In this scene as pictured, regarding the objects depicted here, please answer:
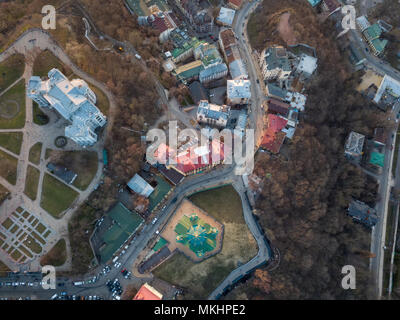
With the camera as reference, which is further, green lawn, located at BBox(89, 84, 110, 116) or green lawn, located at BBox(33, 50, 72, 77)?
green lawn, located at BBox(33, 50, 72, 77)

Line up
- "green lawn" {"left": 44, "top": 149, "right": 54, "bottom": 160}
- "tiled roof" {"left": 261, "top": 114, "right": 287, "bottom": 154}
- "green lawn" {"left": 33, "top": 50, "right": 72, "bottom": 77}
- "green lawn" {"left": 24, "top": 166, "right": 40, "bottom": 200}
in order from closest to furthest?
"green lawn" {"left": 24, "top": 166, "right": 40, "bottom": 200}, "green lawn" {"left": 44, "top": 149, "right": 54, "bottom": 160}, "green lawn" {"left": 33, "top": 50, "right": 72, "bottom": 77}, "tiled roof" {"left": 261, "top": 114, "right": 287, "bottom": 154}

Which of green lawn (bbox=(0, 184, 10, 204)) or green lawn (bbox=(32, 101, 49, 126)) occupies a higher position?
green lawn (bbox=(32, 101, 49, 126))

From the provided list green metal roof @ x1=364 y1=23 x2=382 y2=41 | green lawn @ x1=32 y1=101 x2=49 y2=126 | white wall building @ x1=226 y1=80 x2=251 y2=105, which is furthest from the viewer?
green metal roof @ x1=364 y1=23 x2=382 y2=41

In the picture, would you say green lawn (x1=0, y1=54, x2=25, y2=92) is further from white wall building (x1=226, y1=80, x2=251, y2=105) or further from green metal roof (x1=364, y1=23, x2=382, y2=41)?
green metal roof (x1=364, y1=23, x2=382, y2=41)

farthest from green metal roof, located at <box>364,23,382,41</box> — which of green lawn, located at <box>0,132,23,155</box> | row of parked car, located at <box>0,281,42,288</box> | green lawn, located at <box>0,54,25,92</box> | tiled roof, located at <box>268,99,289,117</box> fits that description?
row of parked car, located at <box>0,281,42,288</box>

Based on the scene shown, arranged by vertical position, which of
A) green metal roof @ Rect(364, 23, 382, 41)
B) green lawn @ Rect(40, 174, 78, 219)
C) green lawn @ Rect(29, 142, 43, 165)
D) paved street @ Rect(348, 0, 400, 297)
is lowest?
paved street @ Rect(348, 0, 400, 297)

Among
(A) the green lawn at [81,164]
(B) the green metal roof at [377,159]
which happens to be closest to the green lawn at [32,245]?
(A) the green lawn at [81,164]

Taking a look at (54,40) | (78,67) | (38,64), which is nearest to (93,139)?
(78,67)

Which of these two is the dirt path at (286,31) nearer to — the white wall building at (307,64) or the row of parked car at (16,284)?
the white wall building at (307,64)
